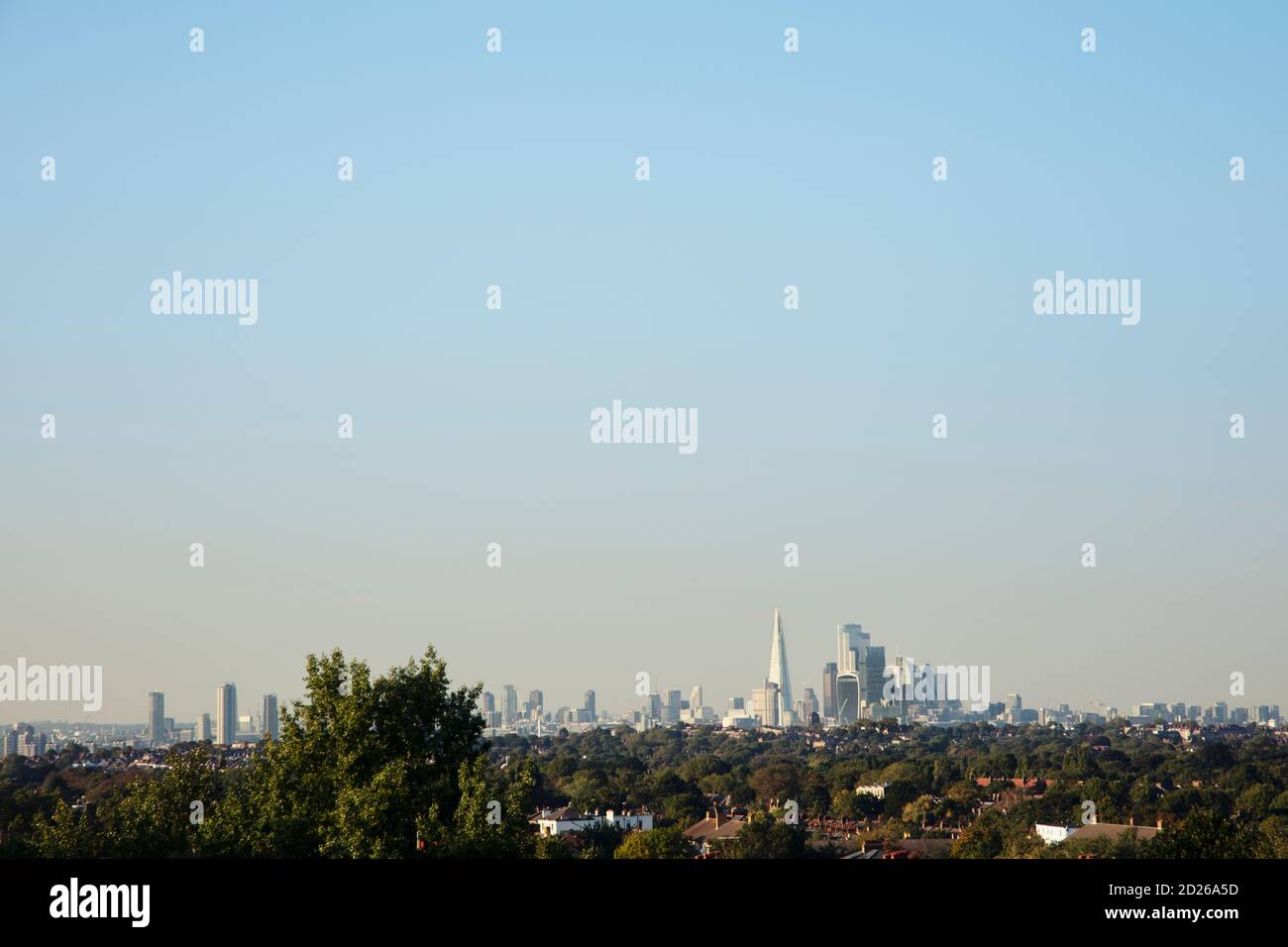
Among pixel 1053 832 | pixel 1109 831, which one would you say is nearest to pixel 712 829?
pixel 1053 832

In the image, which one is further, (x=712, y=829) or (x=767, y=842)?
(x=712, y=829)

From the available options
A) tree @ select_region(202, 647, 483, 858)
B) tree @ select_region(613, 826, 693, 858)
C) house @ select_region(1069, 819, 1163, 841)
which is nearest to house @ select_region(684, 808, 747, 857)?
tree @ select_region(613, 826, 693, 858)

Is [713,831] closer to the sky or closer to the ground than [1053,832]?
closer to the ground

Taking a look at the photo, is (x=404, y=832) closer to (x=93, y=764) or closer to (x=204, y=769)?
(x=204, y=769)

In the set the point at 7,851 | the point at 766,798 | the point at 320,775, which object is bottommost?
the point at 766,798

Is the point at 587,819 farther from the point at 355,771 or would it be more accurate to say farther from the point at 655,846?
the point at 355,771
